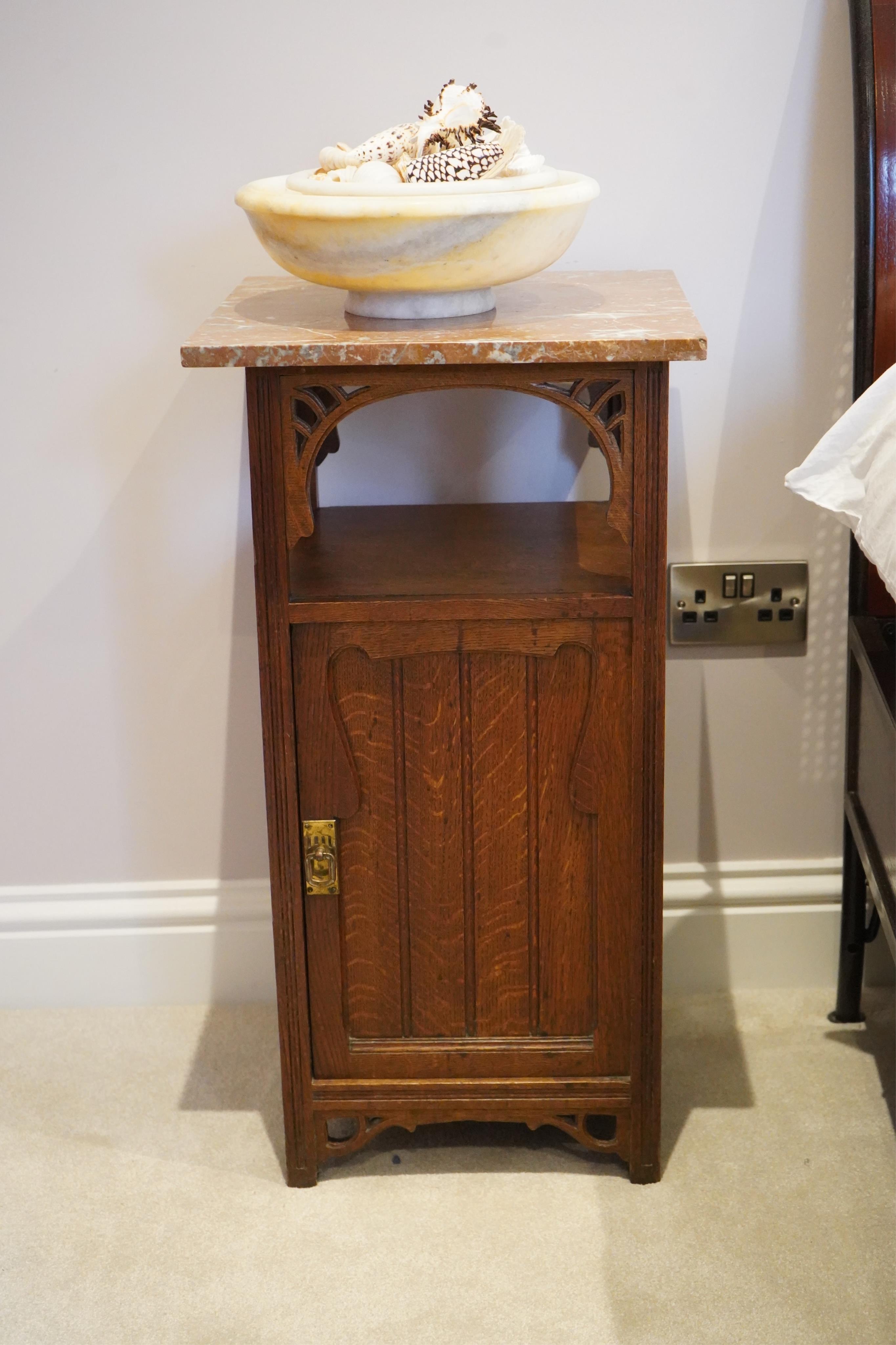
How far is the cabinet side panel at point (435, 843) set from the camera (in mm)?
1307

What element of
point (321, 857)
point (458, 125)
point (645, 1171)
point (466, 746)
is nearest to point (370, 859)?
point (321, 857)

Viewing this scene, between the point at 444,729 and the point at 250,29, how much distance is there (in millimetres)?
792

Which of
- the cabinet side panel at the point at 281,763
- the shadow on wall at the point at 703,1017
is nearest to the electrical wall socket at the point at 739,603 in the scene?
the shadow on wall at the point at 703,1017

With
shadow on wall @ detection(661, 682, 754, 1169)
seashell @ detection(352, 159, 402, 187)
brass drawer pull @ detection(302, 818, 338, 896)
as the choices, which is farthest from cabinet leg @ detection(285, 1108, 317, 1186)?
seashell @ detection(352, 159, 402, 187)

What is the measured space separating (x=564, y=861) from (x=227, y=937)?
0.59 meters

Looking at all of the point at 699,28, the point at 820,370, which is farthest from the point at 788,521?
the point at 699,28

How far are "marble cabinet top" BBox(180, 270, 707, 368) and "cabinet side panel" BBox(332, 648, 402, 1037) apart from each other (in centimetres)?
30

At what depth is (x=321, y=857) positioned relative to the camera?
136 centimetres

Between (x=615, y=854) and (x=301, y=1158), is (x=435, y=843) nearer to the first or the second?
(x=615, y=854)

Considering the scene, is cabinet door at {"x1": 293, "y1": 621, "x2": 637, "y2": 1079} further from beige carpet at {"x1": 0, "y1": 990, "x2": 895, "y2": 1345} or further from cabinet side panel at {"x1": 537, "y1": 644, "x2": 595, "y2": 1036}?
beige carpet at {"x1": 0, "y1": 990, "x2": 895, "y2": 1345}

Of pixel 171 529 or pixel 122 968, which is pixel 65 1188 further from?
pixel 171 529

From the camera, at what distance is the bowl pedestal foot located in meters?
1.23

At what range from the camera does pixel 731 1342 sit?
3.99 feet

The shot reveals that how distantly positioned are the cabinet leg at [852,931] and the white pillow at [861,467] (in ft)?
1.78
